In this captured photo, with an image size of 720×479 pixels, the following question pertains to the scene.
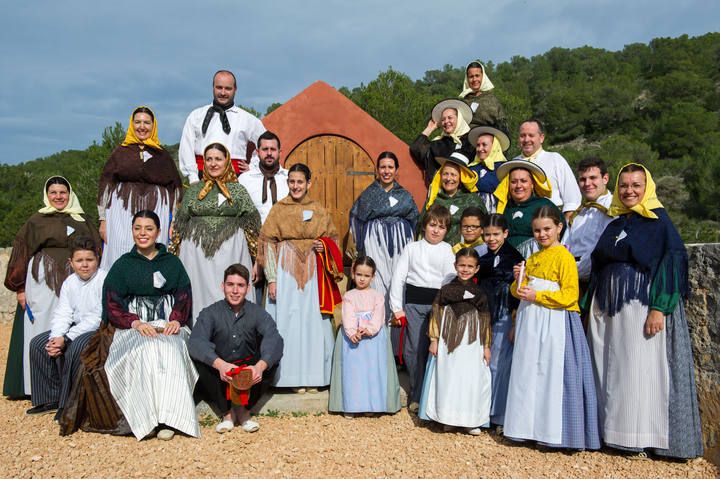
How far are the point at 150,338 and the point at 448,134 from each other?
10.8ft

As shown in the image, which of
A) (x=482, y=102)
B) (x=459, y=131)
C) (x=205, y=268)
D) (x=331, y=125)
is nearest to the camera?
(x=205, y=268)

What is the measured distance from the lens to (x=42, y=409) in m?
4.34

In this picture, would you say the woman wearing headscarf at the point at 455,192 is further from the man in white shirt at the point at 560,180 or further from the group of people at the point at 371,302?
the man in white shirt at the point at 560,180

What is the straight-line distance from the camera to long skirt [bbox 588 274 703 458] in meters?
3.35

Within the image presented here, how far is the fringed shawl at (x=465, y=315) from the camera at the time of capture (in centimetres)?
383

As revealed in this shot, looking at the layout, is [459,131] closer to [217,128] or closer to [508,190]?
[508,190]

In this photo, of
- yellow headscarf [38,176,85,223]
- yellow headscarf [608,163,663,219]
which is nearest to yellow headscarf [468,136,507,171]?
yellow headscarf [608,163,663,219]

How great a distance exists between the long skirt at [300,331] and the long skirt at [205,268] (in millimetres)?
282

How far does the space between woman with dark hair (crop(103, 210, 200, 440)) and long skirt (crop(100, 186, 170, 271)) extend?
761mm

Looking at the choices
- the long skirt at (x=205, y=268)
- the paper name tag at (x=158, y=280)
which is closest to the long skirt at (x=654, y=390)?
the long skirt at (x=205, y=268)

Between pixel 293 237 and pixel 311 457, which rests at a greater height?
pixel 293 237

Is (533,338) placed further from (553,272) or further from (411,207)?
(411,207)

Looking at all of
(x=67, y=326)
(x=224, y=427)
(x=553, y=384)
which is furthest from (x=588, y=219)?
(x=67, y=326)

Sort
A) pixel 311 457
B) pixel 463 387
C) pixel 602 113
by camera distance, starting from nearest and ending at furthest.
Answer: pixel 311 457
pixel 463 387
pixel 602 113
